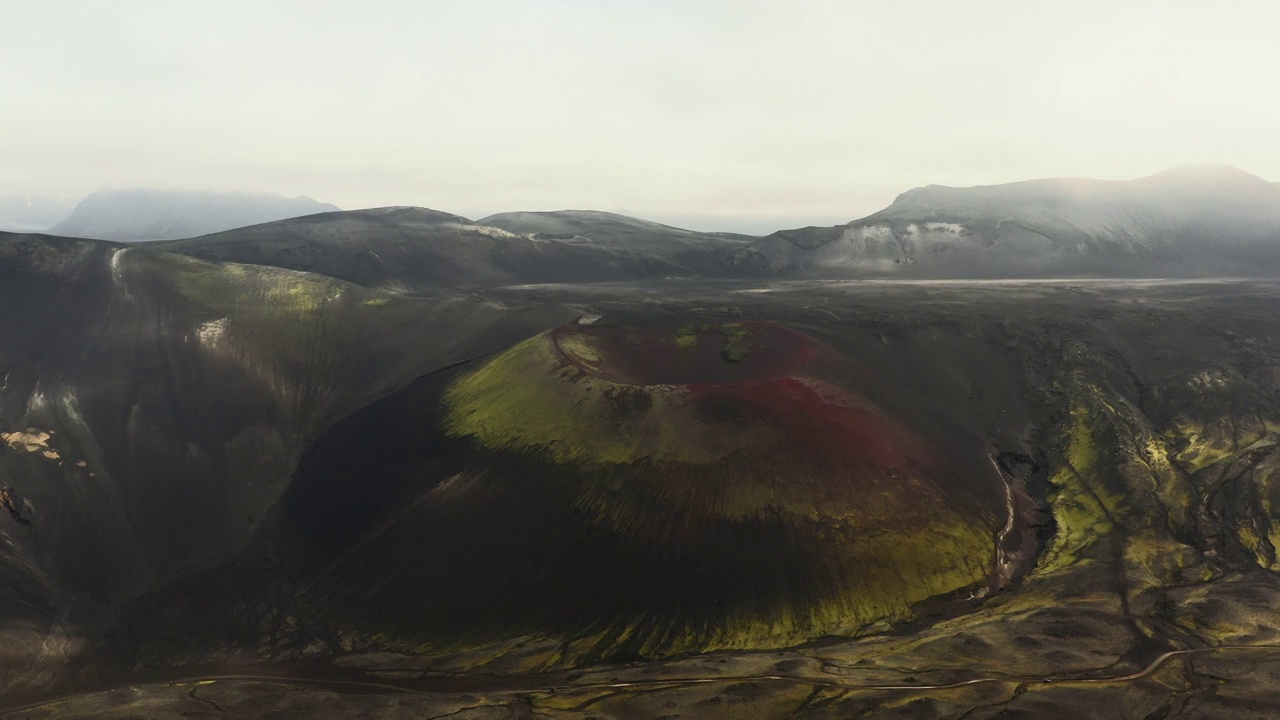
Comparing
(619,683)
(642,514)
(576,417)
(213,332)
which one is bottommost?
(619,683)

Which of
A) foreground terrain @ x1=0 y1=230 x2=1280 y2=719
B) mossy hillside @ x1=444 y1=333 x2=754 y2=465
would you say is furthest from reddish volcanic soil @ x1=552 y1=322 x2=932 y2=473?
mossy hillside @ x1=444 y1=333 x2=754 y2=465

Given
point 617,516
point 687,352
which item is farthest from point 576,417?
point 687,352

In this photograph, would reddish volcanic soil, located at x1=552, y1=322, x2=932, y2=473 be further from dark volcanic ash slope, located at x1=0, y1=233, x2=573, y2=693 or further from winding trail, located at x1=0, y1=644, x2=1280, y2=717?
dark volcanic ash slope, located at x1=0, y1=233, x2=573, y2=693

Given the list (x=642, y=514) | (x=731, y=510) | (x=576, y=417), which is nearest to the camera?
(x=731, y=510)

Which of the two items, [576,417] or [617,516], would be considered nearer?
[617,516]

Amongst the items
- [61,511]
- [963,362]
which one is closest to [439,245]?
[61,511]

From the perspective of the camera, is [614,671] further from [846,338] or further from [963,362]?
[963,362]

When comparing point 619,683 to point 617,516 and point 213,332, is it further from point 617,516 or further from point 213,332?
point 213,332

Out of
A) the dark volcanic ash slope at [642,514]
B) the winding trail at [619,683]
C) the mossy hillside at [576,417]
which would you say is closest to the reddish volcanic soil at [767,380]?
the dark volcanic ash slope at [642,514]
